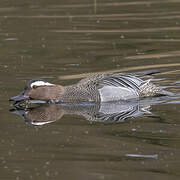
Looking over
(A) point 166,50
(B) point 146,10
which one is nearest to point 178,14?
(B) point 146,10

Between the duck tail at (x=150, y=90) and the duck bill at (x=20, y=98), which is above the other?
the duck bill at (x=20, y=98)

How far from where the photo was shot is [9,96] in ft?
41.4

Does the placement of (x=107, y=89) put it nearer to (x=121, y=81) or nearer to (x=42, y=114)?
(x=121, y=81)

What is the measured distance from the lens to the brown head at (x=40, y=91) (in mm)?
12180

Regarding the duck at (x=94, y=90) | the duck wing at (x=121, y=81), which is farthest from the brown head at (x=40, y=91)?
the duck wing at (x=121, y=81)

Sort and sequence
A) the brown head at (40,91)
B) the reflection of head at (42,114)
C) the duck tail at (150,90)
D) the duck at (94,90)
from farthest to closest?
the duck tail at (150,90) → the duck at (94,90) → the brown head at (40,91) → the reflection of head at (42,114)

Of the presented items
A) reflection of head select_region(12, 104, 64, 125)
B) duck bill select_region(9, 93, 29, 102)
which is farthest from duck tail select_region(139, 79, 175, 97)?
duck bill select_region(9, 93, 29, 102)

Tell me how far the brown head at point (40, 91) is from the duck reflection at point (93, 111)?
0.17 m

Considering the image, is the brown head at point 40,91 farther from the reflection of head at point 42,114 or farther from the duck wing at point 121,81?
the duck wing at point 121,81

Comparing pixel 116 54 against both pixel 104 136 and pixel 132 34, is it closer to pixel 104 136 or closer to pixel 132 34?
pixel 132 34

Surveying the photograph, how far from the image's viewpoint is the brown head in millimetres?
12180

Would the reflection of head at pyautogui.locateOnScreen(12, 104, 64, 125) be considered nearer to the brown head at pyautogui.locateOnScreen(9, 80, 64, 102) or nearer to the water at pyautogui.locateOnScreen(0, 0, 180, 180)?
the water at pyautogui.locateOnScreen(0, 0, 180, 180)

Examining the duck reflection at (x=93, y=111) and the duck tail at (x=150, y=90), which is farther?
the duck tail at (x=150, y=90)

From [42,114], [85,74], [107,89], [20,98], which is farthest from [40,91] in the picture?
[85,74]
